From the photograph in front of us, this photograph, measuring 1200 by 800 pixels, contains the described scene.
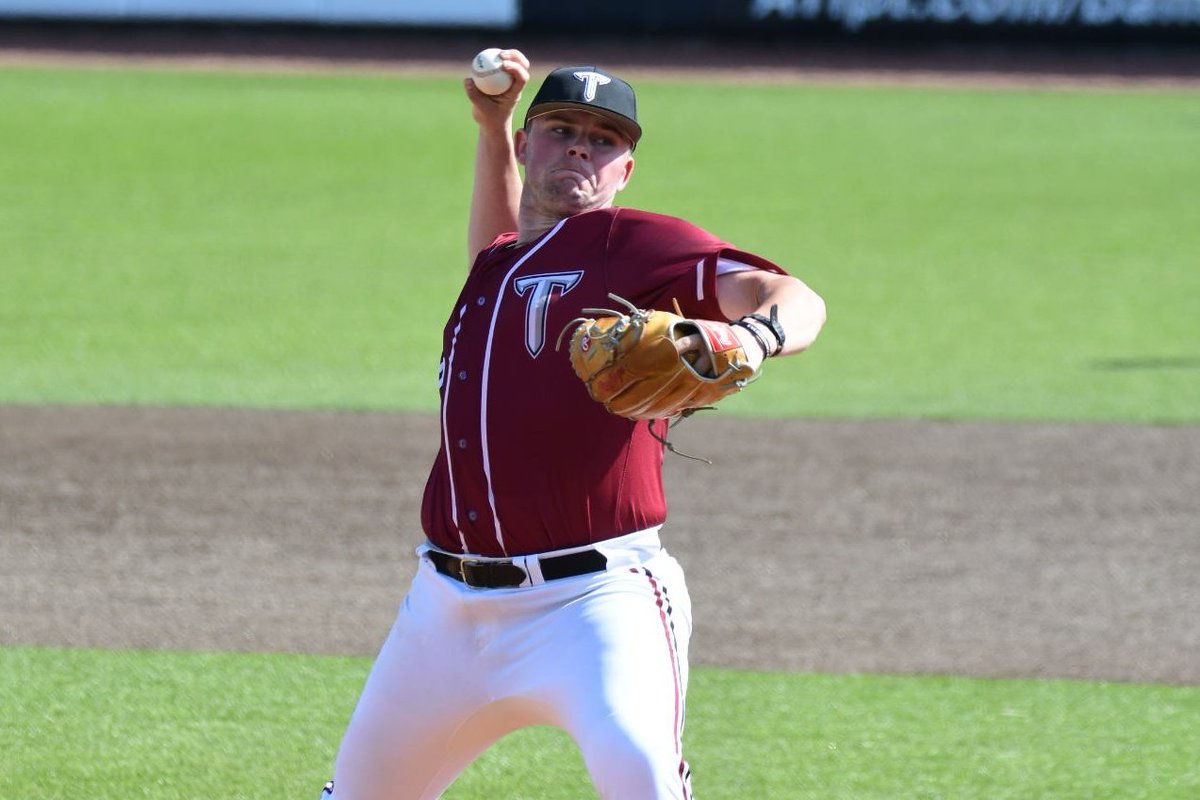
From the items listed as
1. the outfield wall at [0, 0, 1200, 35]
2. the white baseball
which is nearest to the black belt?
the white baseball

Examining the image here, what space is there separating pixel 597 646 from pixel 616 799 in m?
0.28

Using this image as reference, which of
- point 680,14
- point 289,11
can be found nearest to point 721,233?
point 680,14

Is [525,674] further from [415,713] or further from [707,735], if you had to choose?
[707,735]

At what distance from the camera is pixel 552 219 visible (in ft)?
11.1

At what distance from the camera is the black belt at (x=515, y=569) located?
3.13 metres

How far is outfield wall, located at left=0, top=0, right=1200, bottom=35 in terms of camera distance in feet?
84.2

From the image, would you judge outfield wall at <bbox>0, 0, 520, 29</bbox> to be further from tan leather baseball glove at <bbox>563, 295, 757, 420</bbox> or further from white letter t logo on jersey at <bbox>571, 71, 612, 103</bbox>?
tan leather baseball glove at <bbox>563, 295, 757, 420</bbox>

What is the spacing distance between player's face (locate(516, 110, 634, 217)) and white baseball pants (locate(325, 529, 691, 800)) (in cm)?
68

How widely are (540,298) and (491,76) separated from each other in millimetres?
792

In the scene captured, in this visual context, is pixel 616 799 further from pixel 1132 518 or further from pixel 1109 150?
pixel 1109 150

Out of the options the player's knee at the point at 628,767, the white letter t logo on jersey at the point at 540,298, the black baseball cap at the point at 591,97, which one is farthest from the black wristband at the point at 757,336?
the player's knee at the point at 628,767

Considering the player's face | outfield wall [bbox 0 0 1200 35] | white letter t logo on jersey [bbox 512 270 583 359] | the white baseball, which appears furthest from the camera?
outfield wall [bbox 0 0 1200 35]

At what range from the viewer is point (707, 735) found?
4.71 m

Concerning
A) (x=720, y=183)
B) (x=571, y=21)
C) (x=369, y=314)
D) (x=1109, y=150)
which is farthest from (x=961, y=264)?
(x=571, y=21)
